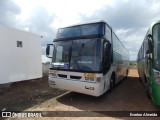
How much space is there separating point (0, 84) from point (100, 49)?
26.3 ft

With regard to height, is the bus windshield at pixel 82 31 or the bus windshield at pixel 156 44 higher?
the bus windshield at pixel 82 31

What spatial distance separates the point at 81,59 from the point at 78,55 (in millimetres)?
234

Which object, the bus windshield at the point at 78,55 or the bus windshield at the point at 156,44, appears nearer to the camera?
the bus windshield at the point at 156,44

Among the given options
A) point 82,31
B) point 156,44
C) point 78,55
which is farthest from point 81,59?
point 156,44

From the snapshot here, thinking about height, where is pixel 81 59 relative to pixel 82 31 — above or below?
below

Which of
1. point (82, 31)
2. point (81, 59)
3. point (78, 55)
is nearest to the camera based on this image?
point (81, 59)

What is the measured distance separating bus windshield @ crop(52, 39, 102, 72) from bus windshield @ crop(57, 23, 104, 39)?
31cm

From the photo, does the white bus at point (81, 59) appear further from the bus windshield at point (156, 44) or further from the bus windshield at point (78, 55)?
the bus windshield at point (156, 44)

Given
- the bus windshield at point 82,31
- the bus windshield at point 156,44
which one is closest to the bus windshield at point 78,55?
the bus windshield at point 82,31

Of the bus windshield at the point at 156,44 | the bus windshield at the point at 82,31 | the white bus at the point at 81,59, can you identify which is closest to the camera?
the bus windshield at the point at 156,44

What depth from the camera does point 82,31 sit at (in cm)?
739

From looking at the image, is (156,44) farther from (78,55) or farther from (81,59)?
(78,55)

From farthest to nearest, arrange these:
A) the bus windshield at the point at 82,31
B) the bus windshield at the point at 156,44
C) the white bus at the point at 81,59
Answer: the bus windshield at the point at 82,31 → the white bus at the point at 81,59 → the bus windshield at the point at 156,44

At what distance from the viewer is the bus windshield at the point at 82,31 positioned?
7.08 m
